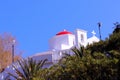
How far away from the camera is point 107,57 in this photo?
96.3ft

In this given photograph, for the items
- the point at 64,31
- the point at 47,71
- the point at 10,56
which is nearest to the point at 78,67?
the point at 47,71

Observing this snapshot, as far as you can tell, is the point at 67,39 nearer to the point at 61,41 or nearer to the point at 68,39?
the point at 68,39

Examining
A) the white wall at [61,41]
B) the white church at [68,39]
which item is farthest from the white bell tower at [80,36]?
the white wall at [61,41]

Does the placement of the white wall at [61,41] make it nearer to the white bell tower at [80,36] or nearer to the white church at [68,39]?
the white church at [68,39]

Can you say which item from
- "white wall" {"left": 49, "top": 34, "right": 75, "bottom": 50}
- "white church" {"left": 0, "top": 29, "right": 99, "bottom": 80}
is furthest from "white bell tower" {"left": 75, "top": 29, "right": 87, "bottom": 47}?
"white wall" {"left": 49, "top": 34, "right": 75, "bottom": 50}

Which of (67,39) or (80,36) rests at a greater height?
(67,39)

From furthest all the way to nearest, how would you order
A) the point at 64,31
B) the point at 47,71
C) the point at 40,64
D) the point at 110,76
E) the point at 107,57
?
1. the point at 64,31
2. the point at 40,64
3. the point at 47,71
4. the point at 107,57
5. the point at 110,76

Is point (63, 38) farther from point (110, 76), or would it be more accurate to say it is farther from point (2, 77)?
point (110, 76)

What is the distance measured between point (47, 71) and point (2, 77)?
1185 cm

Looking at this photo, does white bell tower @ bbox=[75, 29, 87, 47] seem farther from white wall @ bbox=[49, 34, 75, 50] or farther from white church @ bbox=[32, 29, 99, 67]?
white wall @ bbox=[49, 34, 75, 50]

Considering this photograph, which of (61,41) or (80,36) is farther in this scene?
(61,41)

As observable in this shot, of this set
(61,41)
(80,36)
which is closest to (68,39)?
(61,41)

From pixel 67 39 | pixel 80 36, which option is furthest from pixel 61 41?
pixel 80 36

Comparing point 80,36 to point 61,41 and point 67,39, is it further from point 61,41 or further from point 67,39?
point 61,41
